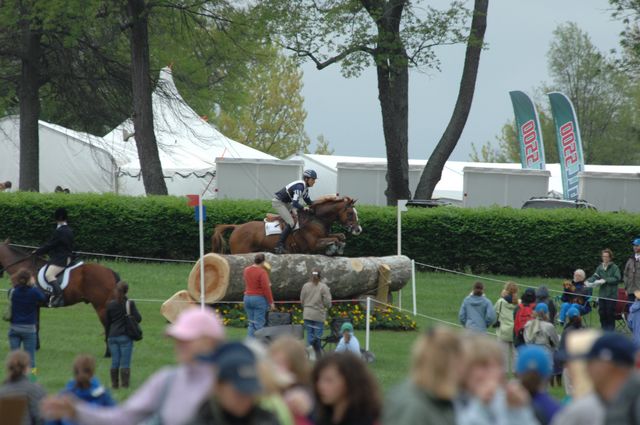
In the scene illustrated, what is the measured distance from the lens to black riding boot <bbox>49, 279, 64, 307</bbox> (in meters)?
18.9

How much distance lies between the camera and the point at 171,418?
236 inches

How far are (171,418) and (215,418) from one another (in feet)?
1.64

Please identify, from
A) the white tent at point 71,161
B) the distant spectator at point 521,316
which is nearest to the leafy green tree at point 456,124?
the white tent at point 71,161

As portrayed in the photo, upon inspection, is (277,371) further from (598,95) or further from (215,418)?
(598,95)

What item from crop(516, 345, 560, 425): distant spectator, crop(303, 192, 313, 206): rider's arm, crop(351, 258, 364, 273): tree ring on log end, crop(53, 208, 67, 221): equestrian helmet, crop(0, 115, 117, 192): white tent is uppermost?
crop(0, 115, 117, 192): white tent


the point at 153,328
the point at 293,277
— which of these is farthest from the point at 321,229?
the point at 153,328

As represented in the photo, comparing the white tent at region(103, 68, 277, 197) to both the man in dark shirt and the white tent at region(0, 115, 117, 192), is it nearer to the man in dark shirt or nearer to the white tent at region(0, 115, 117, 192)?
the white tent at region(0, 115, 117, 192)

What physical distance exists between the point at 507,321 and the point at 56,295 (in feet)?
22.6

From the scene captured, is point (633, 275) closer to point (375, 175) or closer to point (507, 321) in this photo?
point (507, 321)

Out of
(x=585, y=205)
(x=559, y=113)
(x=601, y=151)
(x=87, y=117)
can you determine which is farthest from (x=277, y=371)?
(x=601, y=151)

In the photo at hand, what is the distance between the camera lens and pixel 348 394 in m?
6.45

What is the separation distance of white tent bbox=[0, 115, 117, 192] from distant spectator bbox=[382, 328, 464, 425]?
36.4 meters

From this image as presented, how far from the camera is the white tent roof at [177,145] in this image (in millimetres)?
41500

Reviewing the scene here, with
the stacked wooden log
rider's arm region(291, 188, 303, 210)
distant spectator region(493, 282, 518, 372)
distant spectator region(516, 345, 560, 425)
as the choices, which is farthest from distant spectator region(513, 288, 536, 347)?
distant spectator region(516, 345, 560, 425)
